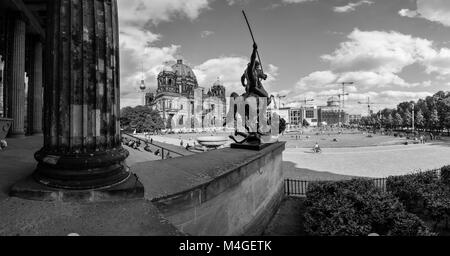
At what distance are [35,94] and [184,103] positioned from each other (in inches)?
3943

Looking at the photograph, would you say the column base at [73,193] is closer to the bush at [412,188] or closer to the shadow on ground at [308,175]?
the bush at [412,188]

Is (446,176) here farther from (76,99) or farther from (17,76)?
(17,76)

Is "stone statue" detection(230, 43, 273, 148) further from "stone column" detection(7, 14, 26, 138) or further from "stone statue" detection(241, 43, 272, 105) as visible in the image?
"stone column" detection(7, 14, 26, 138)

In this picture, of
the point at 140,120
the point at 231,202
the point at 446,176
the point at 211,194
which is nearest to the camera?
the point at 211,194

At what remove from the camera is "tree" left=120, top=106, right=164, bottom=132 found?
81688 millimetres

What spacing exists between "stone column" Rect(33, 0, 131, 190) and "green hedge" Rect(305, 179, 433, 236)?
5.64 meters

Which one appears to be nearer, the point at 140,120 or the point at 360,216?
the point at 360,216

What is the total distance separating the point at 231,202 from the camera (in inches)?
207

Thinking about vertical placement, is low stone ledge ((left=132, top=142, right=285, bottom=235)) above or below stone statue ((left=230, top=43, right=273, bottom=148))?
below

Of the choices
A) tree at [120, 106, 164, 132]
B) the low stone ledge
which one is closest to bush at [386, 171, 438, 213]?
the low stone ledge

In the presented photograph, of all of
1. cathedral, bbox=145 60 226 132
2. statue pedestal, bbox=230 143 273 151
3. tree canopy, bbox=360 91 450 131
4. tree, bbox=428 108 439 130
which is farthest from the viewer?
cathedral, bbox=145 60 226 132


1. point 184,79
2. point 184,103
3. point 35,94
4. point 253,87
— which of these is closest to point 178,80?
point 184,79

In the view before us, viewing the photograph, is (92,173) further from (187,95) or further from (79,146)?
(187,95)
